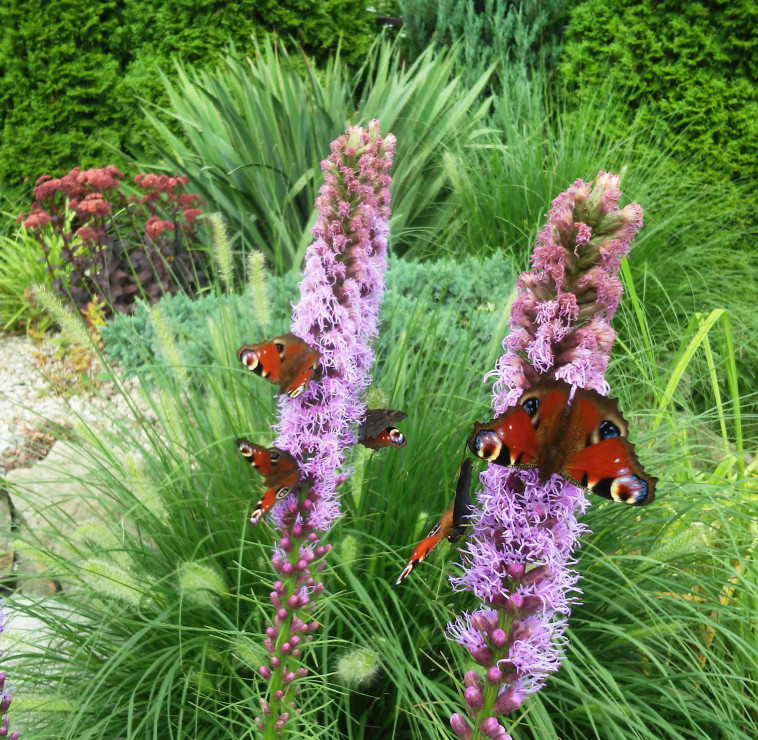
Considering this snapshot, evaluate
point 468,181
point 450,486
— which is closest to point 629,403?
point 450,486

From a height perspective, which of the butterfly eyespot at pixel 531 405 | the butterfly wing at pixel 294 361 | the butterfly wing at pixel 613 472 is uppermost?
the butterfly eyespot at pixel 531 405

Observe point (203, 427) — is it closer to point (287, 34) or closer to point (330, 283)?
point (330, 283)

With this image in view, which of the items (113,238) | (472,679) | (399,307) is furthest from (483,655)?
(113,238)

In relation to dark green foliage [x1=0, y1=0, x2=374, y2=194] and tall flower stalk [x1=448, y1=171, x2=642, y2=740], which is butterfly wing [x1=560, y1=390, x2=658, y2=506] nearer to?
tall flower stalk [x1=448, y1=171, x2=642, y2=740]

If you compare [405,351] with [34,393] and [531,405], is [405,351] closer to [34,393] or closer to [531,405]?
[531,405]

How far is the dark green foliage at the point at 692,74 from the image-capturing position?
735 centimetres

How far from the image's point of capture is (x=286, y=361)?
189 centimetres

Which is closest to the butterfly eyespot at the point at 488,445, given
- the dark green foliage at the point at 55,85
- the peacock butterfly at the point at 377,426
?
the peacock butterfly at the point at 377,426

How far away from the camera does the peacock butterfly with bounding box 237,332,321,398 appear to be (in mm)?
1841

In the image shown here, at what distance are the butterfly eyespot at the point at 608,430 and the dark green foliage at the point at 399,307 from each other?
1806mm

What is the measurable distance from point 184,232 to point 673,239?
396 centimetres

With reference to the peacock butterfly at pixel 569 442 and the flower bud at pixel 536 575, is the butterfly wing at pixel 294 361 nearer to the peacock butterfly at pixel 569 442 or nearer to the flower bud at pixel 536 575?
the peacock butterfly at pixel 569 442

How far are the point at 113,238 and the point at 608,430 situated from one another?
220 inches

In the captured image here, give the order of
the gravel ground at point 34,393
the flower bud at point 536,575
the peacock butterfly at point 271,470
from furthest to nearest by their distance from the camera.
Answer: the gravel ground at point 34,393 < the peacock butterfly at point 271,470 < the flower bud at point 536,575
